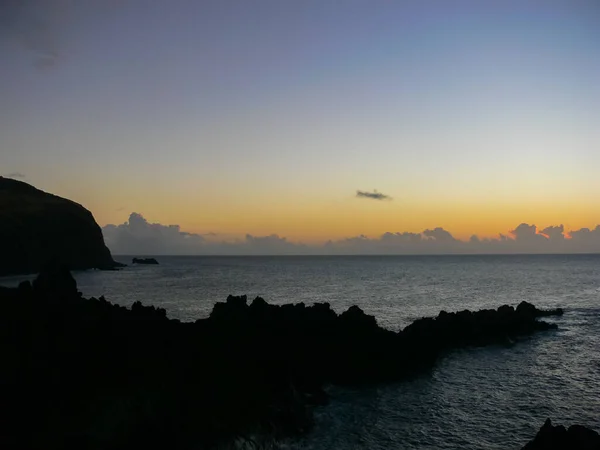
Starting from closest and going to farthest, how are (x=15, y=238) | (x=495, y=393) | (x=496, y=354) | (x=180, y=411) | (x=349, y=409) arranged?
(x=180, y=411), (x=349, y=409), (x=495, y=393), (x=496, y=354), (x=15, y=238)

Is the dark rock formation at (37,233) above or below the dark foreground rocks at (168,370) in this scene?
above

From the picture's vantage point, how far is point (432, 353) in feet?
152

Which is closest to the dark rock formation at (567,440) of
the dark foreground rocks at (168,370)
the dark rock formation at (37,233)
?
the dark foreground rocks at (168,370)

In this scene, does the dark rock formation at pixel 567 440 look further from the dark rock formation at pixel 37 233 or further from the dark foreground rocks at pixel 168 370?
the dark rock formation at pixel 37 233

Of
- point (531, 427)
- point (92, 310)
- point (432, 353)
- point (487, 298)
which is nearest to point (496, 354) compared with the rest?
point (432, 353)

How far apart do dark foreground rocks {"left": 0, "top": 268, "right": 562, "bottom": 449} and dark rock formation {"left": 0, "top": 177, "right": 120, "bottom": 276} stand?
423 feet

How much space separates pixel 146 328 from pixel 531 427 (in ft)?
91.2

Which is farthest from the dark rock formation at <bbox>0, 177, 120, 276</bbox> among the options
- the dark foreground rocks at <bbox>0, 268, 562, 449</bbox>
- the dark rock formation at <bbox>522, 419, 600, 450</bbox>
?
the dark rock formation at <bbox>522, 419, 600, 450</bbox>

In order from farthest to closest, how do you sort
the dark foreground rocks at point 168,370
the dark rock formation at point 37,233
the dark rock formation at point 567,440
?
the dark rock formation at point 37,233 → the dark foreground rocks at point 168,370 → the dark rock formation at point 567,440

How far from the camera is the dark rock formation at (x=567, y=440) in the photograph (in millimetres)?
19234

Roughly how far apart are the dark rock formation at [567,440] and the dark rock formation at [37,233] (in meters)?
152

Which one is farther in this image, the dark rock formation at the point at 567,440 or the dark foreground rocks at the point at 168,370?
the dark foreground rocks at the point at 168,370

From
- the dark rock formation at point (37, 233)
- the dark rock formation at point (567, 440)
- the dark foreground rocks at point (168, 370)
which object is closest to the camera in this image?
the dark rock formation at point (567, 440)

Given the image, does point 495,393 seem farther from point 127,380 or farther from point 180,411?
point 127,380
